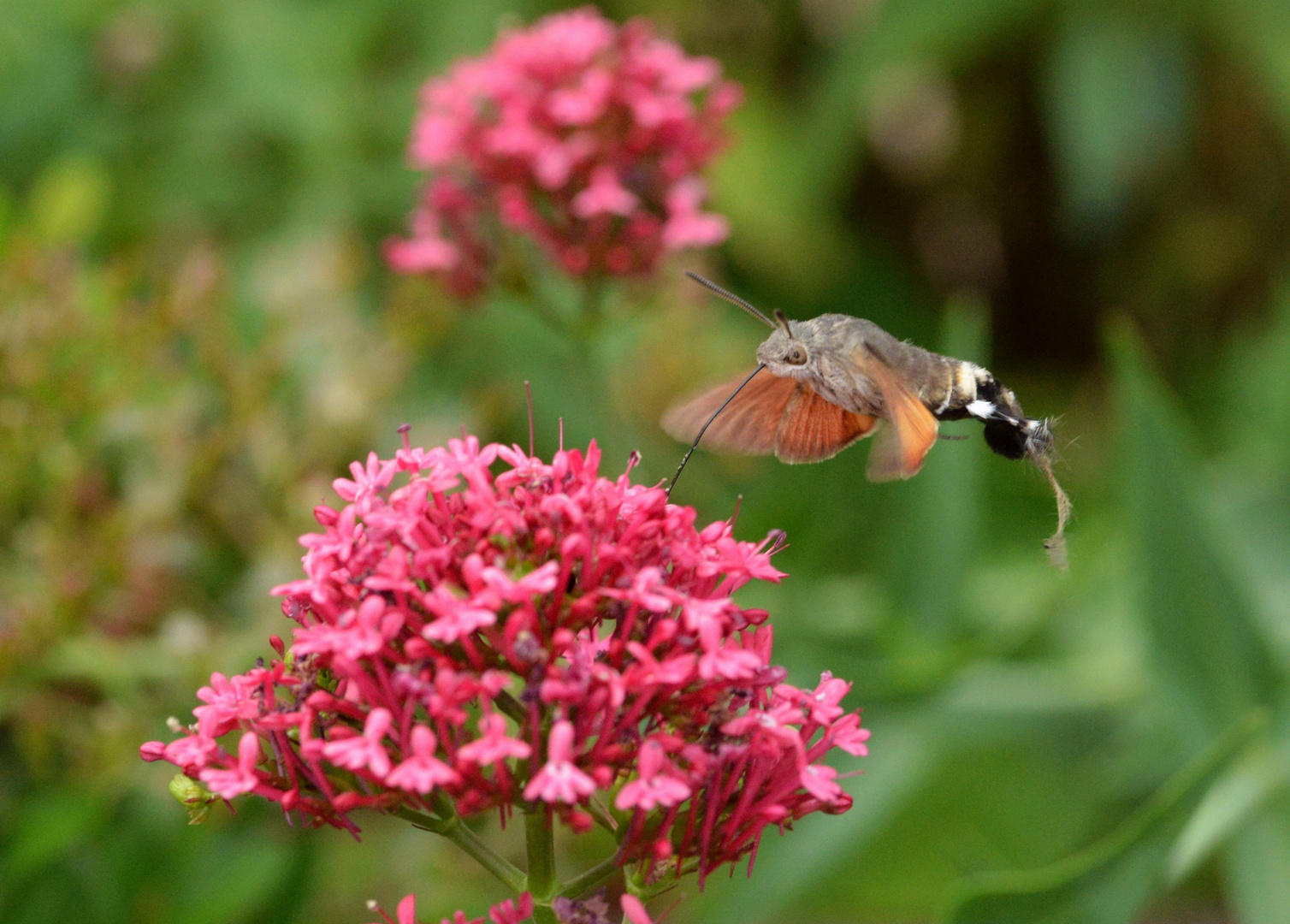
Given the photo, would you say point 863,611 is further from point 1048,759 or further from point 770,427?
point 770,427

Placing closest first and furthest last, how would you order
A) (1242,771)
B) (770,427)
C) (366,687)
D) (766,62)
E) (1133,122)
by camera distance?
(366,687) → (770,427) → (1242,771) → (1133,122) → (766,62)

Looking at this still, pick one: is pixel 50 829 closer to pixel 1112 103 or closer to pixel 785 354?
pixel 785 354

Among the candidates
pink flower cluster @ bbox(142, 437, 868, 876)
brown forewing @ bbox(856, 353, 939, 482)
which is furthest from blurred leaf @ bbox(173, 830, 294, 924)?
brown forewing @ bbox(856, 353, 939, 482)

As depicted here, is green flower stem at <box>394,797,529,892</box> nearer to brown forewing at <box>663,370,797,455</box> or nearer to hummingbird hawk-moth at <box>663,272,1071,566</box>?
hummingbird hawk-moth at <box>663,272,1071,566</box>

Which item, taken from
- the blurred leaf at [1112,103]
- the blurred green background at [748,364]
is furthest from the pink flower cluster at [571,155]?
the blurred leaf at [1112,103]

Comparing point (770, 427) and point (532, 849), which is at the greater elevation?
point (770, 427)

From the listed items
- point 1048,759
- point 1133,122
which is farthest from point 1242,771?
point 1133,122

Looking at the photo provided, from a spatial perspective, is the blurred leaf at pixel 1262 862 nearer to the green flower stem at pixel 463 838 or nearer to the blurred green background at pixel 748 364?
the blurred green background at pixel 748 364
